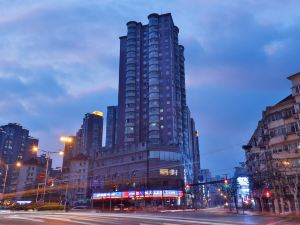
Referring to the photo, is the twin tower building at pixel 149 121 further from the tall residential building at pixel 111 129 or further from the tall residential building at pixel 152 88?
the tall residential building at pixel 111 129

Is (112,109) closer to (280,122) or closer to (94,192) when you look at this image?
(94,192)

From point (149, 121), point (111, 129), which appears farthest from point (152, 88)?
point (111, 129)

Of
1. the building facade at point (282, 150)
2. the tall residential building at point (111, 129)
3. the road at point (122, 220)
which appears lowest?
the road at point (122, 220)

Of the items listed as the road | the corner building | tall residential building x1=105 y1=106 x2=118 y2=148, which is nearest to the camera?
the road

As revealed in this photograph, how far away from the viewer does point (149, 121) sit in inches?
4818

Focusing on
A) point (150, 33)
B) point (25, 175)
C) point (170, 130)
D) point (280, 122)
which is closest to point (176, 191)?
point (170, 130)

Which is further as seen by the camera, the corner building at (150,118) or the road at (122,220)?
the corner building at (150,118)

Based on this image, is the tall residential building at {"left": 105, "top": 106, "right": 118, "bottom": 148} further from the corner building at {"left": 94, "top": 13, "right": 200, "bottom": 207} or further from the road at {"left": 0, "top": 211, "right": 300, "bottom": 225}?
the road at {"left": 0, "top": 211, "right": 300, "bottom": 225}

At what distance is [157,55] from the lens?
5143 inches

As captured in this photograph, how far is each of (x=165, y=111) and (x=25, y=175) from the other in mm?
73853

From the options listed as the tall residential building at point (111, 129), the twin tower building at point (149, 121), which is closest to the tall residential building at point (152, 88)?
the twin tower building at point (149, 121)

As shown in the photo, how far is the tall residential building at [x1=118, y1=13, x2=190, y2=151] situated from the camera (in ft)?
399

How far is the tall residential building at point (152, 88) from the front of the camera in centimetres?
12162

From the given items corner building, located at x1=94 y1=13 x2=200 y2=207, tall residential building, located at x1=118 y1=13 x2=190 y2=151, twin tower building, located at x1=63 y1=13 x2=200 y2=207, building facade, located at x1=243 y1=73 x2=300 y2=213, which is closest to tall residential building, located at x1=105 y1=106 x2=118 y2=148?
twin tower building, located at x1=63 y1=13 x2=200 y2=207
